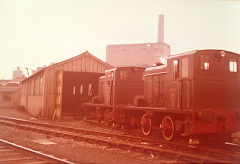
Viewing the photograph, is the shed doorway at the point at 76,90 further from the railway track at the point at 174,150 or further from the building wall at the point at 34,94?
the railway track at the point at 174,150

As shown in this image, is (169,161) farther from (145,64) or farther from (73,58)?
(145,64)

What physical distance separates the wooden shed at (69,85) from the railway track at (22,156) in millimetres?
12490

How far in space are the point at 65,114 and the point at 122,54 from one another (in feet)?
121

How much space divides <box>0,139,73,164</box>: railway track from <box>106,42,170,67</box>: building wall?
4497cm

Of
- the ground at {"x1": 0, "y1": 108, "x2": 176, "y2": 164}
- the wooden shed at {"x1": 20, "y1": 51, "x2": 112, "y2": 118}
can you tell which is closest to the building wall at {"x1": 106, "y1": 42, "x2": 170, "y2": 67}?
the wooden shed at {"x1": 20, "y1": 51, "x2": 112, "y2": 118}

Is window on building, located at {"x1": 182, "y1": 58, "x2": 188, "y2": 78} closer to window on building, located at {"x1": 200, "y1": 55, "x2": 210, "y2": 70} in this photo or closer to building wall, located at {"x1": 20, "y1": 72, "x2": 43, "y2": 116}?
window on building, located at {"x1": 200, "y1": 55, "x2": 210, "y2": 70}

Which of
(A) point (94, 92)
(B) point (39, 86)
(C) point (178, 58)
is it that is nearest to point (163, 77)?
(C) point (178, 58)

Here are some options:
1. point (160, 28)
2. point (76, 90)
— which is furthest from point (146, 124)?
point (160, 28)

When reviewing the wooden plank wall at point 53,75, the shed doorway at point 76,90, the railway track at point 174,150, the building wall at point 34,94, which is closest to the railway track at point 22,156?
the railway track at point 174,150

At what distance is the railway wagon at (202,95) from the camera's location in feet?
29.0

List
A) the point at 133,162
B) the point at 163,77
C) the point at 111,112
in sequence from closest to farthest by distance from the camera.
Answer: the point at 133,162 < the point at 163,77 < the point at 111,112

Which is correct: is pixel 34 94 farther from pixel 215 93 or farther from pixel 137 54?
pixel 137 54

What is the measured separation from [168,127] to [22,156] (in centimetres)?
515

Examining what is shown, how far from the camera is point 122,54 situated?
5691 cm
